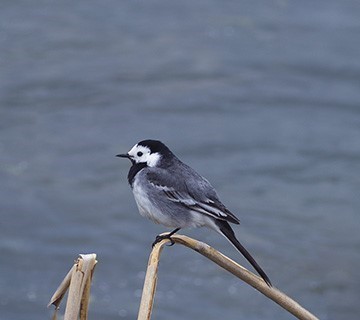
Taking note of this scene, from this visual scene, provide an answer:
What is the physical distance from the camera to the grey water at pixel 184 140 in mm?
9625

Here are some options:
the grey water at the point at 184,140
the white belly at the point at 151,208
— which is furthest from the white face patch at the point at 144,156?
the grey water at the point at 184,140

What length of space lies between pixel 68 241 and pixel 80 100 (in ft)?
11.1

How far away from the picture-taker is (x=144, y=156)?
5.54 metres

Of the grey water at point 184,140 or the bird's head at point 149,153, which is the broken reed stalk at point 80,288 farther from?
the grey water at point 184,140

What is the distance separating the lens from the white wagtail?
5.20 meters

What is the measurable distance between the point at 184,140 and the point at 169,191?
22.0 feet

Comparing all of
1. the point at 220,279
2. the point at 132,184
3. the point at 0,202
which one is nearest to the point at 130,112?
the point at 0,202

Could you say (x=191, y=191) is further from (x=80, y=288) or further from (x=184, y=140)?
(x=184, y=140)

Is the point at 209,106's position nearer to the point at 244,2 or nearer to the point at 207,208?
the point at 244,2

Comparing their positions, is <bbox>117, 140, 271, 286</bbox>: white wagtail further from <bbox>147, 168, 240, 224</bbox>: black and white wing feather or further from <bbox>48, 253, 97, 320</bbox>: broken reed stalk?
<bbox>48, 253, 97, 320</bbox>: broken reed stalk

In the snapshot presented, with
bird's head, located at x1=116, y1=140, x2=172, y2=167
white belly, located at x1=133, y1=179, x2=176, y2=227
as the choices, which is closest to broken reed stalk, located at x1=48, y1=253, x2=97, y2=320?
white belly, located at x1=133, y1=179, x2=176, y2=227

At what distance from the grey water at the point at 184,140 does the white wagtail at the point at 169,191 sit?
11.9 ft

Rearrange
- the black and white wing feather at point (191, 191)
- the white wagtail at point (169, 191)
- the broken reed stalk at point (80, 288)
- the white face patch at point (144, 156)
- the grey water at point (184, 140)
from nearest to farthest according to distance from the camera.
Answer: the broken reed stalk at point (80, 288) < the black and white wing feather at point (191, 191) < the white wagtail at point (169, 191) < the white face patch at point (144, 156) < the grey water at point (184, 140)

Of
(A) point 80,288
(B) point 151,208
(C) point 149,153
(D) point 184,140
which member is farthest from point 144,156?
(D) point 184,140
